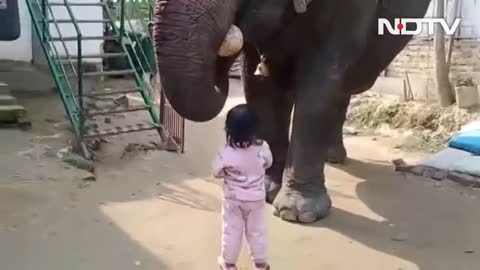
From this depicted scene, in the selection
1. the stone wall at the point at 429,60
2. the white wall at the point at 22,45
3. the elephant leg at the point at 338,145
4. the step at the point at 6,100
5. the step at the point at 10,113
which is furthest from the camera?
the white wall at the point at 22,45

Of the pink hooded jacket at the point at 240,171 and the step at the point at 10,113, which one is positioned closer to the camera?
the pink hooded jacket at the point at 240,171

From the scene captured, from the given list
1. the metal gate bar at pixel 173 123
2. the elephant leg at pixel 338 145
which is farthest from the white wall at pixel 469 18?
the metal gate bar at pixel 173 123

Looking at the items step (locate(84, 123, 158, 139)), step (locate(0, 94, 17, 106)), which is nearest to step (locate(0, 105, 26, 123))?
step (locate(0, 94, 17, 106))

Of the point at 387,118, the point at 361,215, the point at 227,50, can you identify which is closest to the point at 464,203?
the point at 361,215

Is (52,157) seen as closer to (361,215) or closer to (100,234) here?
(100,234)

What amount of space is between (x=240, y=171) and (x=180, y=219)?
1608 millimetres

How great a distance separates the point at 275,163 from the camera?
6.31 m

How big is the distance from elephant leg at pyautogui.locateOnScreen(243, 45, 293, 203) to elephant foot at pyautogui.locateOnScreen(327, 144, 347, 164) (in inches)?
58.1

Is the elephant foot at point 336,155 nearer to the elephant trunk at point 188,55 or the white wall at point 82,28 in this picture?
the elephant trunk at point 188,55

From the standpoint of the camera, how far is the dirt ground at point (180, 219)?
486 cm

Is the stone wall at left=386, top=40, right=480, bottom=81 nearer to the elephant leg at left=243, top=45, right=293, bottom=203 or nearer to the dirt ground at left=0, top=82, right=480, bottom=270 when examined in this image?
the dirt ground at left=0, top=82, right=480, bottom=270

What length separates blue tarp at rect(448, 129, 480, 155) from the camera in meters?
7.81

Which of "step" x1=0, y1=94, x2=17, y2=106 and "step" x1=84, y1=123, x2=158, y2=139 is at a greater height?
"step" x1=0, y1=94, x2=17, y2=106

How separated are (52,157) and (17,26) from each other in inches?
111
